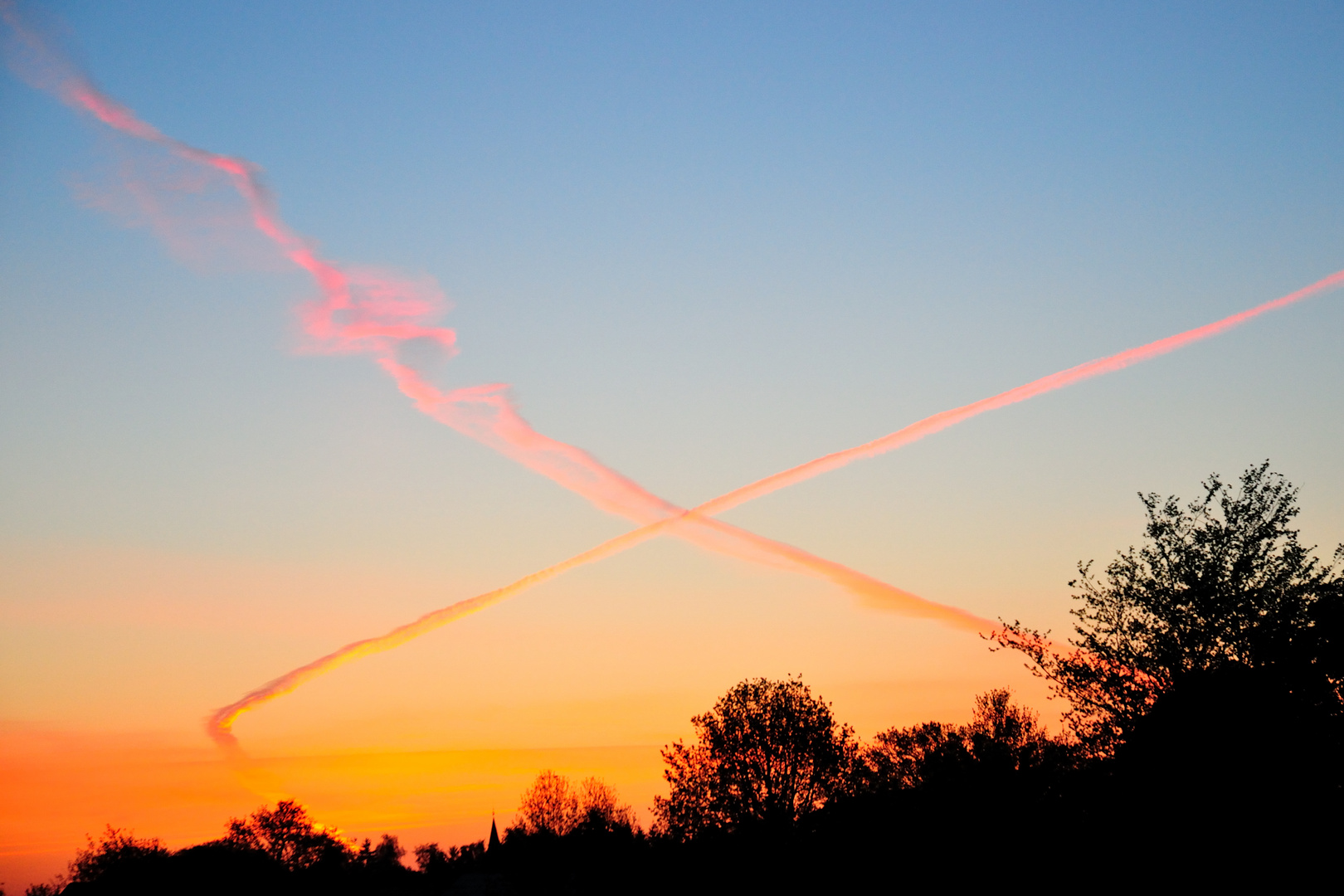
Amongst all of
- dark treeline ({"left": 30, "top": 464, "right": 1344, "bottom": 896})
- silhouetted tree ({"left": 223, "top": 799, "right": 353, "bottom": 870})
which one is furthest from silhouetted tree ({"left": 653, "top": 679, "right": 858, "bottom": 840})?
silhouetted tree ({"left": 223, "top": 799, "right": 353, "bottom": 870})

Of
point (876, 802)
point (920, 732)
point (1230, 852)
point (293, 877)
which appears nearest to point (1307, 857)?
point (1230, 852)

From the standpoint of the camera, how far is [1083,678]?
4591 centimetres

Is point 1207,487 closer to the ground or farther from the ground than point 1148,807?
farther from the ground

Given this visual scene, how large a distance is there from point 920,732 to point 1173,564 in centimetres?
8584

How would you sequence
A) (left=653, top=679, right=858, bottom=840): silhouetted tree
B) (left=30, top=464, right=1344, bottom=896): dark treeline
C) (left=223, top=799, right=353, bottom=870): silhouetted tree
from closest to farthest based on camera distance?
(left=30, top=464, right=1344, bottom=896): dark treeline → (left=653, top=679, right=858, bottom=840): silhouetted tree → (left=223, top=799, right=353, bottom=870): silhouetted tree

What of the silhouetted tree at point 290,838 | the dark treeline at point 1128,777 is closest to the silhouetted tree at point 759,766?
the dark treeline at point 1128,777

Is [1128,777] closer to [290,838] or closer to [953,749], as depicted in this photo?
[953,749]

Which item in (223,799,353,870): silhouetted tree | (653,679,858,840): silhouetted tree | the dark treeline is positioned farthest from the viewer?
(223,799,353,870): silhouetted tree

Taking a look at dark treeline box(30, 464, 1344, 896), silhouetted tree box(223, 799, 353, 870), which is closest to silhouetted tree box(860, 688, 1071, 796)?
dark treeline box(30, 464, 1344, 896)

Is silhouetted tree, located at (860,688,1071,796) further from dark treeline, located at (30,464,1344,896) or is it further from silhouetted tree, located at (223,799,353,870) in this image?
A: silhouetted tree, located at (223,799,353,870)

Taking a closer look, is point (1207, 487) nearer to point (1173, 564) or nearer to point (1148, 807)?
point (1173, 564)

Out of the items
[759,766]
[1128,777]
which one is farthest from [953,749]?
[1128,777]

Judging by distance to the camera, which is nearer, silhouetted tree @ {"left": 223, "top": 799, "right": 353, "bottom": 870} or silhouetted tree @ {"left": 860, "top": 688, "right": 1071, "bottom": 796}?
silhouetted tree @ {"left": 860, "top": 688, "right": 1071, "bottom": 796}

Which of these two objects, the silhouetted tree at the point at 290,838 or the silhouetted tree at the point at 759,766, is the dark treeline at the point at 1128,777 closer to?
the silhouetted tree at the point at 759,766
